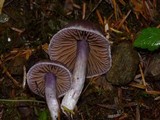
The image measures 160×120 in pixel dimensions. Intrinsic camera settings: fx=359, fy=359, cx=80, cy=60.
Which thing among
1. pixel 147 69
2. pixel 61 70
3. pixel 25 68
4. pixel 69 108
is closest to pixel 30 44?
pixel 25 68

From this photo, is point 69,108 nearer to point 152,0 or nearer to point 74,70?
point 74,70

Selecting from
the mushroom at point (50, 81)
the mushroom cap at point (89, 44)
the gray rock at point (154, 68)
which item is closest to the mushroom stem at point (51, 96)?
the mushroom at point (50, 81)

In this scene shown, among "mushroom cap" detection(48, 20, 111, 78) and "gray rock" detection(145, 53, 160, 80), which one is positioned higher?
"mushroom cap" detection(48, 20, 111, 78)

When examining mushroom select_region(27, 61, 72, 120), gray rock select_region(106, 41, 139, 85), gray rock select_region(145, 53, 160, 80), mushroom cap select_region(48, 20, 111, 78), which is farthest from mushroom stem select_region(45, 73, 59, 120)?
gray rock select_region(145, 53, 160, 80)

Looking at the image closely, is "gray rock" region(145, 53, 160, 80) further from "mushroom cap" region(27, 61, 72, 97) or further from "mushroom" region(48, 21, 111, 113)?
"mushroom cap" region(27, 61, 72, 97)

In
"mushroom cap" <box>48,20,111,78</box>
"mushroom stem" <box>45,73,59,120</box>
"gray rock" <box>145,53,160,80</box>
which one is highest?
"mushroom cap" <box>48,20,111,78</box>

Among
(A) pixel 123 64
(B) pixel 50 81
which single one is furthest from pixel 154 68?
(B) pixel 50 81
